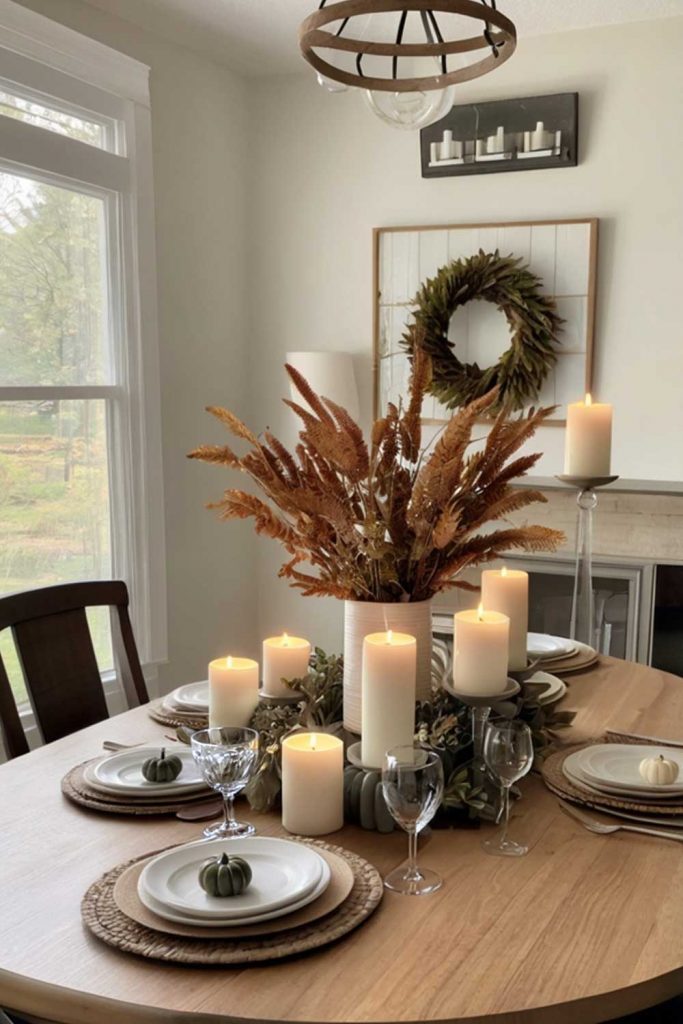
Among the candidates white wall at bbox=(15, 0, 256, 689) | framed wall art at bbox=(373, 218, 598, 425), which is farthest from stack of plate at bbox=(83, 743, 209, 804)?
framed wall art at bbox=(373, 218, 598, 425)

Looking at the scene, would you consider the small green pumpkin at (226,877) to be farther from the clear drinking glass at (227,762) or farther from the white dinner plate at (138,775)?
the white dinner plate at (138,775)

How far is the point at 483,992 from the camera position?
1015 mm

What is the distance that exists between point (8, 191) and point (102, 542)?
113cm

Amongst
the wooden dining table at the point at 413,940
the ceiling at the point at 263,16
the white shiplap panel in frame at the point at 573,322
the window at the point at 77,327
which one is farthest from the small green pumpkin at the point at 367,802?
the ceiling at the point at 263,16

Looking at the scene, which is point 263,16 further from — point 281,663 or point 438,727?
point 438,727

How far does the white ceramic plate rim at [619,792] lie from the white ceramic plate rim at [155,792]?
1.80ft

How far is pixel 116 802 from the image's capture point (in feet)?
4.88

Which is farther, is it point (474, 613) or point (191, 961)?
point (474, 613)

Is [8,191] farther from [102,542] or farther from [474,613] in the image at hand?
[474,613]

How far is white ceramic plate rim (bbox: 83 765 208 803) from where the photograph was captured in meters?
1.50

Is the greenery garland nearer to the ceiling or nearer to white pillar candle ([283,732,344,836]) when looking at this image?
white pillar candle ([283,732,344,836])

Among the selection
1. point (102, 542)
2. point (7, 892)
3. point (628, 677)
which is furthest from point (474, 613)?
point (102, 542)

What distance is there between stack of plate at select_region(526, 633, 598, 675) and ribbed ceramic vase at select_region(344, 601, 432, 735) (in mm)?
591

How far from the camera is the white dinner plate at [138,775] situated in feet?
4.94
